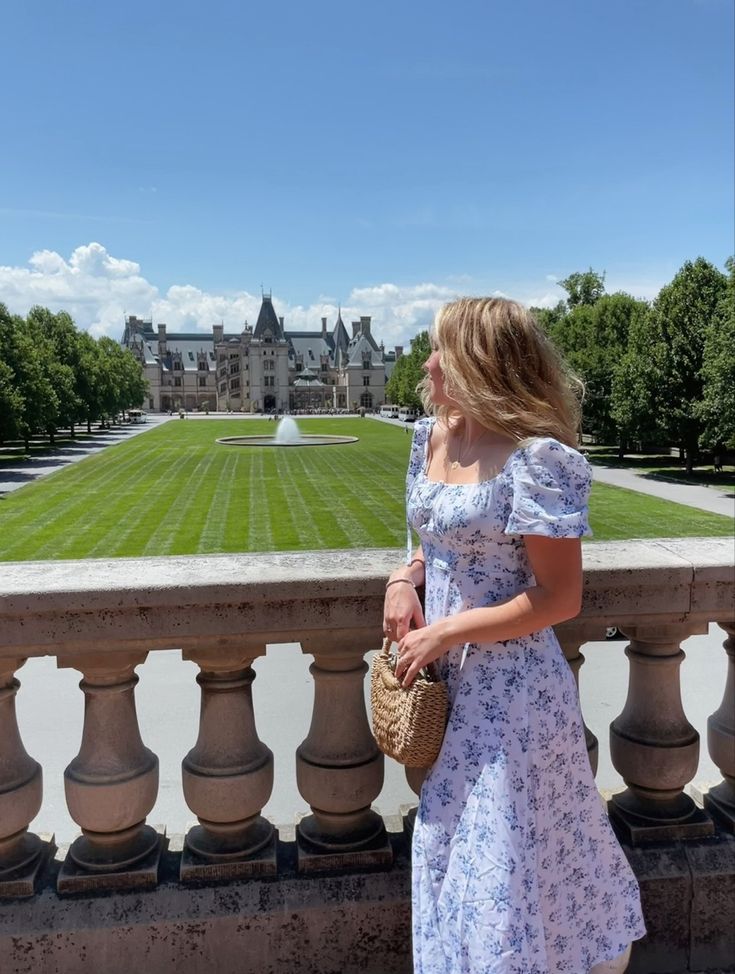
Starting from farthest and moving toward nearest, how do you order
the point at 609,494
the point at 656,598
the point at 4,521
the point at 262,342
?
the point at 262,342 → the point at 609,494 → the point at 4,521 → the point at 656,598

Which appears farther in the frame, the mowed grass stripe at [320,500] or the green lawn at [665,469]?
the green lawn at [665,469]

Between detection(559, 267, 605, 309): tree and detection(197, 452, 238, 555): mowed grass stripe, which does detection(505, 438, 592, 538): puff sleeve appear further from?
detection(559, 267, 605, 309): tree

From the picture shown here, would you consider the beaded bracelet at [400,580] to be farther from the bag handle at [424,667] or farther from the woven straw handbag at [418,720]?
the woven straw handbag at [418,720]

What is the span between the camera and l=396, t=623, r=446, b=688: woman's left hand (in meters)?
2.17

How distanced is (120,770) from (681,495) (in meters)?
27.8

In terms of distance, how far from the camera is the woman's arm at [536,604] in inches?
82.0

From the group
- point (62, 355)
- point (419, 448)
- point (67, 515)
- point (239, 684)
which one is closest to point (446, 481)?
point (419, 448)

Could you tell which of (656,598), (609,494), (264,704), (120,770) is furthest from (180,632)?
(609,494)

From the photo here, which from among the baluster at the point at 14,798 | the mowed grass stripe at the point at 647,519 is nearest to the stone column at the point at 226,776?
the baluster at the point at 14,798

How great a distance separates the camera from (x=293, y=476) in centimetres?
3297

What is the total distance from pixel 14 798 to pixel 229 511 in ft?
68.7

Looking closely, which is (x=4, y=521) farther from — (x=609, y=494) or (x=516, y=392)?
(x=516, y=392)

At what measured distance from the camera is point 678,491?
2903 centimetres

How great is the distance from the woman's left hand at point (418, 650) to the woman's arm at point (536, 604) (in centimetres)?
3
